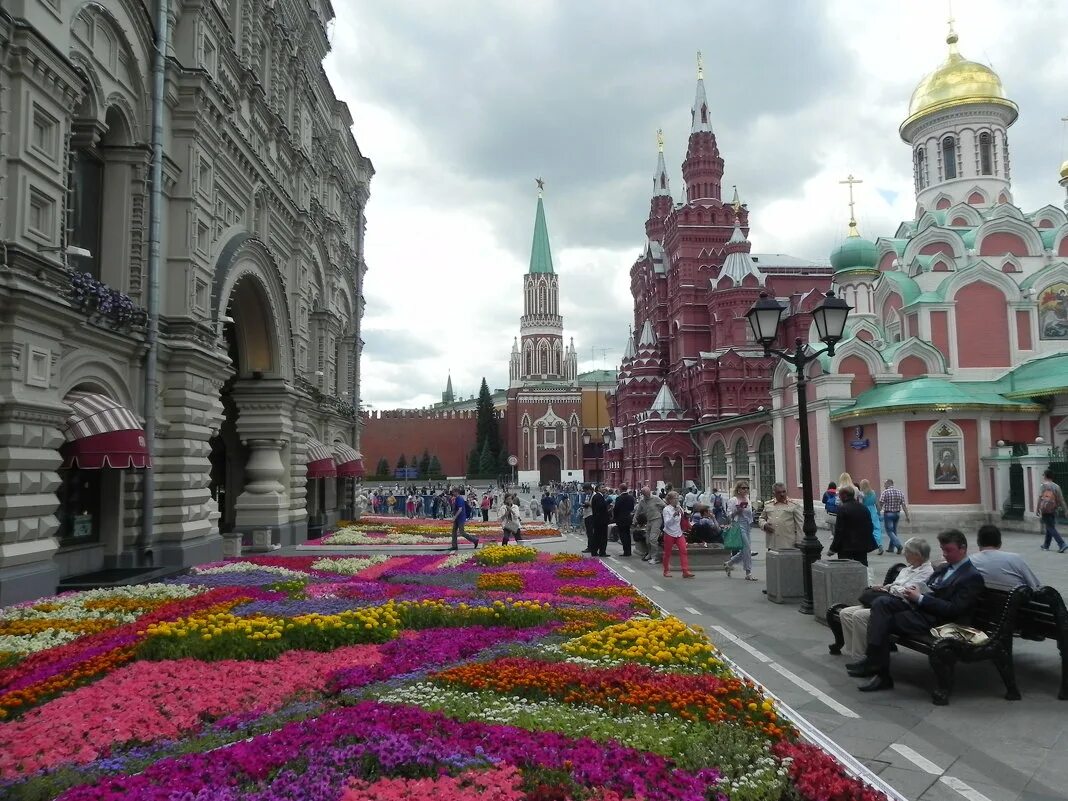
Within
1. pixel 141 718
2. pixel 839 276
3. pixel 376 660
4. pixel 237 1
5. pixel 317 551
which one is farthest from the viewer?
pixel 839 276

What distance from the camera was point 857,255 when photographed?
35781 millimetres

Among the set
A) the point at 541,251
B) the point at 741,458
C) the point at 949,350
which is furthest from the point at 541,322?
the point at 949,350

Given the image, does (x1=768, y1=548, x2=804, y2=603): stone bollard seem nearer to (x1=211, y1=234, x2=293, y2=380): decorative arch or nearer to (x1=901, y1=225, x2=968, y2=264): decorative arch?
(x1=211, y1=234, x2=293, y2=380): decorative arch

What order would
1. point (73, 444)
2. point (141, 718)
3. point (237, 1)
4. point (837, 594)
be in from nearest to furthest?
point (141, 718), point (837, 594), point (73, 444), point (237, 1)

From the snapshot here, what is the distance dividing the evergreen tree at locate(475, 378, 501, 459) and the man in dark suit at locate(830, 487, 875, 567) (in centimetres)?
8933

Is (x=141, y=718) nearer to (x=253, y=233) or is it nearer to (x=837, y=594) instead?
(x=837, y=594)

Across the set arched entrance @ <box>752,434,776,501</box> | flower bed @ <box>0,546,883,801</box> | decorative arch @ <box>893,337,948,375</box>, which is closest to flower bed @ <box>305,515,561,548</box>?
flower bed @ <box>0,546,883,801</box>

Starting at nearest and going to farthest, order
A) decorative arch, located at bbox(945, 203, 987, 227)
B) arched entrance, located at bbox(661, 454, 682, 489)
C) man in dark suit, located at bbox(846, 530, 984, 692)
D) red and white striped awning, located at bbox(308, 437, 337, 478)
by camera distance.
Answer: man in dark suit, located at bbox(846, 530, 984, 692)
red and white striped awning, located at bbox(308, 437, 337, 478)
decorative arch, located at bbox(945, 203, 987, 227)
arched entrance, located at bbox(661, 454, 682, 489)

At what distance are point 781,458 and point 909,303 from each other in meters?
8.05

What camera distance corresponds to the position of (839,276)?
3609 centimetres

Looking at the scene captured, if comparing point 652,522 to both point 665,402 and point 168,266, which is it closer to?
point 168,266

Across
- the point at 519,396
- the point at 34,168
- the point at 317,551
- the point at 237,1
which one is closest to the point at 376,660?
the point at 34,168

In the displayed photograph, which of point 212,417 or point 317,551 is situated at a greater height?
point 212,417

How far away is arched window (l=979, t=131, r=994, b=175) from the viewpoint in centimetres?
3847
